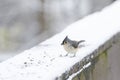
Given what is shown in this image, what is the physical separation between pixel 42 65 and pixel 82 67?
159mm

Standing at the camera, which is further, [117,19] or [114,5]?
[114,5]

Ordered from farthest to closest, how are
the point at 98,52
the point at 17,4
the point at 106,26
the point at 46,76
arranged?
the point at 17,4, the point at 106,26, the point at 98,52, the point at 46,76

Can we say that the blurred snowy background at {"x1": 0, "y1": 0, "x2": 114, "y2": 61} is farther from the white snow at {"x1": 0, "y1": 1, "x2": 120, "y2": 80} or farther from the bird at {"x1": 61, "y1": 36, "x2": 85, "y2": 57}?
the bird at {"x1": 61, "y1": 36, "x2": 85, "y2": 57}

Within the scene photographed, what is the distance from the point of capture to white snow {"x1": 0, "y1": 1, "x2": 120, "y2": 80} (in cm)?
197

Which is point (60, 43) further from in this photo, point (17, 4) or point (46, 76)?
point (17, 4)

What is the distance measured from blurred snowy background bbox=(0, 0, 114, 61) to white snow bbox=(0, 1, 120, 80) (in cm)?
194

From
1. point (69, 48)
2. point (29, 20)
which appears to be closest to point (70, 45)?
point (69, 48)

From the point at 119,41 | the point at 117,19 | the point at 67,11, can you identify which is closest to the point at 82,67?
the point at 119,41

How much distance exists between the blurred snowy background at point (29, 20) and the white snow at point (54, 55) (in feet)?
6.37

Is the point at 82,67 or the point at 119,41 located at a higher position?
the point at 119,41

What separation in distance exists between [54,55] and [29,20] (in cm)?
338

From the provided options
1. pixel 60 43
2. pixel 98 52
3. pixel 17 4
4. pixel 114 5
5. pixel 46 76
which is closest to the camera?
pixel 46 76

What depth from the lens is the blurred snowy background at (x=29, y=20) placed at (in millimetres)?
5070

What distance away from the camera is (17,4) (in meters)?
5.40
